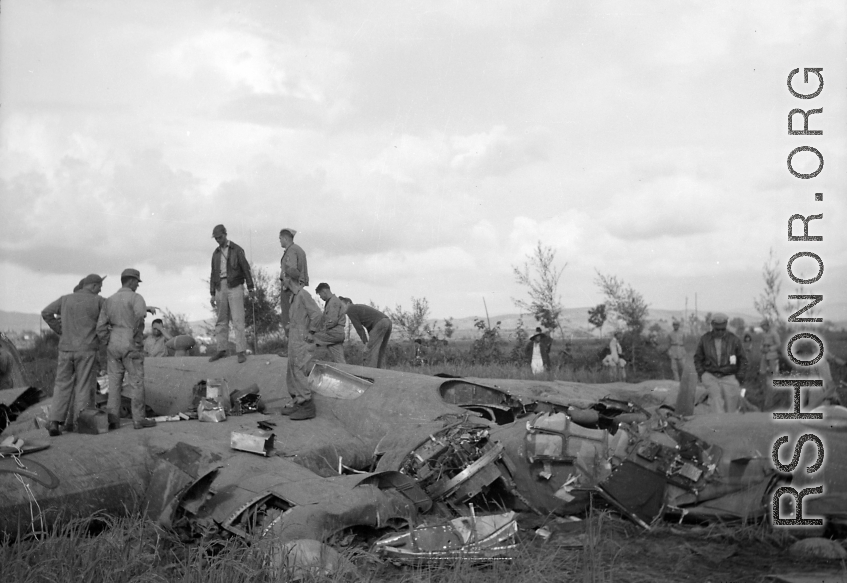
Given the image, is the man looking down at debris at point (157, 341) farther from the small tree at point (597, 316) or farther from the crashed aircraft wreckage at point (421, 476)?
the small tree at point (597, 316)

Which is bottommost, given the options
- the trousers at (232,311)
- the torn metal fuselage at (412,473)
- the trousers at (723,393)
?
the torn metal fuselage at (412,473)

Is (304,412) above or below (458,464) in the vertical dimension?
above

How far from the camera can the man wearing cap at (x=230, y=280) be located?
37.7 ft

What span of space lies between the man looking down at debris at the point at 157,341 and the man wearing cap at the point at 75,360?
6.46m

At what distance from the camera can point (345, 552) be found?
570 cm

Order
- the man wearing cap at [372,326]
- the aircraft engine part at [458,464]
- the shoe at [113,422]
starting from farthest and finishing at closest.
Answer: the man wearing cap at [372,326] < the shoe at [113,422] < the aircraft engine part at [458,464]

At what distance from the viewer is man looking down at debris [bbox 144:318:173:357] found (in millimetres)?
15203

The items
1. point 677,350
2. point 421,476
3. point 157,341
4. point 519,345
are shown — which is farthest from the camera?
point 519,345

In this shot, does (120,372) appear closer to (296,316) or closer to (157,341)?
(296,316)

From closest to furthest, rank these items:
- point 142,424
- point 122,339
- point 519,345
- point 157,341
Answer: point 142,424, point 122,339, point 157,341, point 519,345

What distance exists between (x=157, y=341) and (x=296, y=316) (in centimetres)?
715

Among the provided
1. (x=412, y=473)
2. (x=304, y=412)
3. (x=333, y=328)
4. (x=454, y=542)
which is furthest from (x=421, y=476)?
(x=333, y=328)

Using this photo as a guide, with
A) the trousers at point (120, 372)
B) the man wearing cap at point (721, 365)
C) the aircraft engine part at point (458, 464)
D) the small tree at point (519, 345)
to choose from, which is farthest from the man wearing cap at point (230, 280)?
the small tree at point (519, 345)

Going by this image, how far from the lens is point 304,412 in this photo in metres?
9.34
